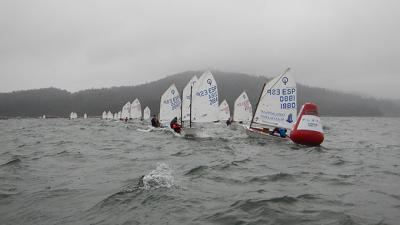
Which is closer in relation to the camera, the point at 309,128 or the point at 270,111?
the point at 309,128

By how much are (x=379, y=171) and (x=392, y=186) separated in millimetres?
3184

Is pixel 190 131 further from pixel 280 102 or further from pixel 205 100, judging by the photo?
pixel 280 102

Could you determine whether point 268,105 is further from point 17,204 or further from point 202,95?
point 17,204

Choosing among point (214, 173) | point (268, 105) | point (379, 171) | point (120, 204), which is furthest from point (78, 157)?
point (268, 105)

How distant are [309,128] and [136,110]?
2671 inches

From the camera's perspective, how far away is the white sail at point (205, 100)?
32.5m

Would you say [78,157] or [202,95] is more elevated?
A: [202,95]

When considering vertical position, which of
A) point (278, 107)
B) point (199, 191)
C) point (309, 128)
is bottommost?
point (199, 191)

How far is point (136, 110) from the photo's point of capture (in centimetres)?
8631

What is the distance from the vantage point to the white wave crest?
10.7 m

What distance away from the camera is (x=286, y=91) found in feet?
89.5

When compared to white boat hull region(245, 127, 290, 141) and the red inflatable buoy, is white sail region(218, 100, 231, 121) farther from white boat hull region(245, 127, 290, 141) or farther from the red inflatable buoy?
the red inflatable buoy

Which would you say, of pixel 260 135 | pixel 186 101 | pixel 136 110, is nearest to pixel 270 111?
pixel 260 135

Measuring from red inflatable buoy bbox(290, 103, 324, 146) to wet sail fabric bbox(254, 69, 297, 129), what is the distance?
5.09m
